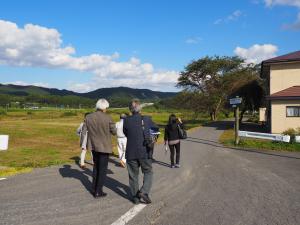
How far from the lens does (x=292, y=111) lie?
1172 inches

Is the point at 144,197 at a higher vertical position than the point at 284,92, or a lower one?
lower

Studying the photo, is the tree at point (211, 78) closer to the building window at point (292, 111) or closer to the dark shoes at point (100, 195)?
the building window at point (292, 111)

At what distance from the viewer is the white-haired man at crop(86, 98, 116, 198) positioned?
7.57 metres

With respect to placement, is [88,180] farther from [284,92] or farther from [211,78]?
[211,78]

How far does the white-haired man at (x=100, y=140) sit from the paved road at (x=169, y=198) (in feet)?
1.27

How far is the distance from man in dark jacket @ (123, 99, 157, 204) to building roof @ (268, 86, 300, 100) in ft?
79.4

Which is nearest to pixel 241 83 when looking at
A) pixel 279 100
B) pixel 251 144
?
pixel 279 100

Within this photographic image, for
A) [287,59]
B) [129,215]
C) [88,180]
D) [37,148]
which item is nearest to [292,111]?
[287,59]

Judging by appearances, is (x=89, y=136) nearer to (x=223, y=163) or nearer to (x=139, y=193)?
(x=139, y=193)

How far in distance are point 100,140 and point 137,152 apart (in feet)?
3.14

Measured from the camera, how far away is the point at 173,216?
6.09 metres

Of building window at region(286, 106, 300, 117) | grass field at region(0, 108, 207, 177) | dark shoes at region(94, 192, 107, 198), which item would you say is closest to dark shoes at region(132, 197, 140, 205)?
dark shoes at region(94, 192, 107, 198)

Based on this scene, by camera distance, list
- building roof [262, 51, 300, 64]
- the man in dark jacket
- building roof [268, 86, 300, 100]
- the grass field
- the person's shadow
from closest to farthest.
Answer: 1. the man in dark jacket
2. the person's shadow
3. the grass field
4. building roof [268, 86, 300, 100]
5. building roof [262, 51, 300, 64]

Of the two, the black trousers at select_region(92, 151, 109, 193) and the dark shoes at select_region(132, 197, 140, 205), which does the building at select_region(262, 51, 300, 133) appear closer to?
the black trousers at select_region(92, 151, 109, 193)
